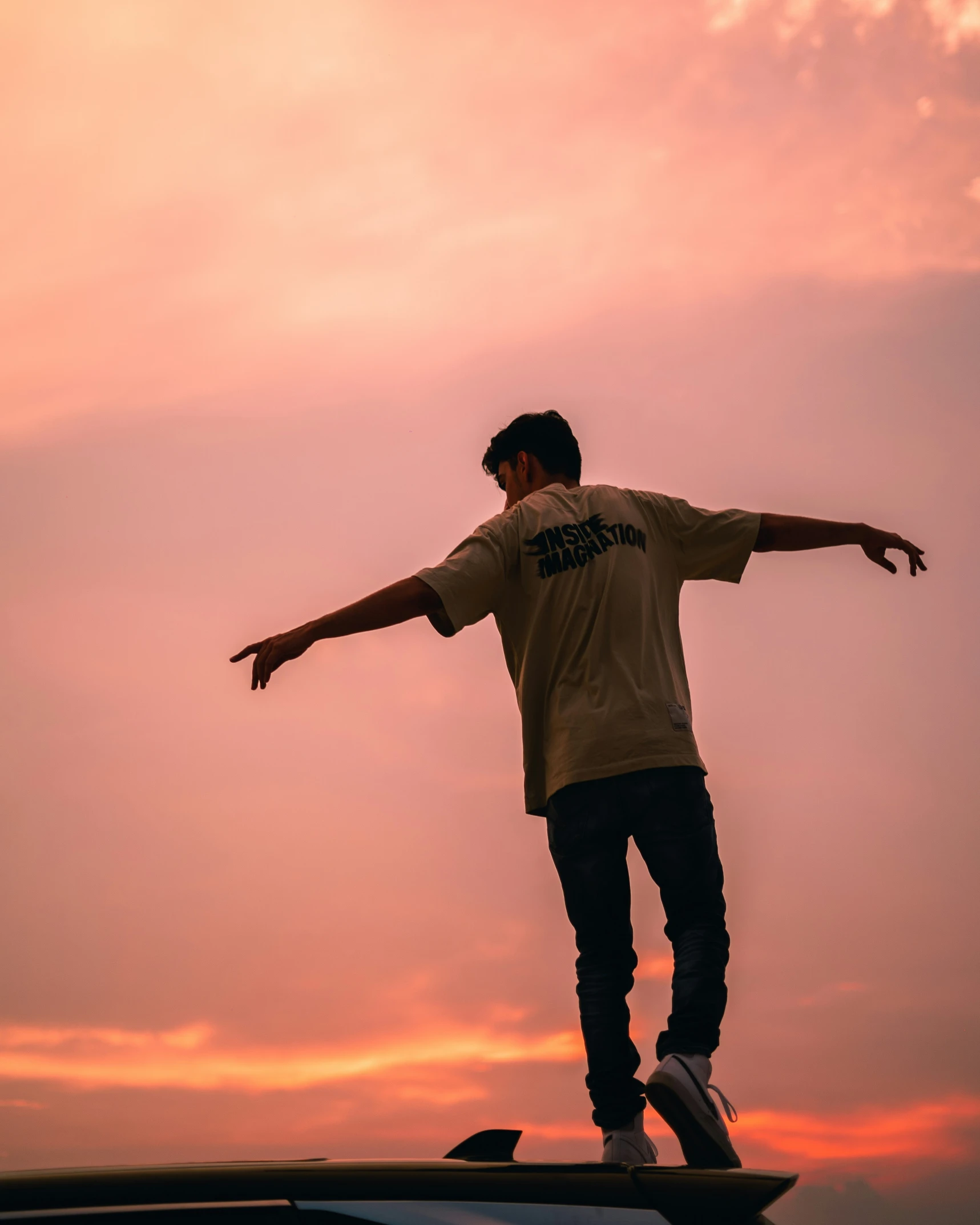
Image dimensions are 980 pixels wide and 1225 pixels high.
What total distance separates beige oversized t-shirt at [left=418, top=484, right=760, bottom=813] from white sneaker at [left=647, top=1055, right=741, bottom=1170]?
0.97 metres

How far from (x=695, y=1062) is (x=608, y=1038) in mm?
365

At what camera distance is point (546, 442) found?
491 centimetres

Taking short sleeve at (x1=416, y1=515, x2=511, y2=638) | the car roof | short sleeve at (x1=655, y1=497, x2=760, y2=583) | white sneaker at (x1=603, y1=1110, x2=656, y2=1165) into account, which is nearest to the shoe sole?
white sneaker at (x1=603, y1=1110, x2=656, y2=1165)

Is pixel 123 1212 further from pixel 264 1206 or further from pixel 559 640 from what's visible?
pixel 559 640

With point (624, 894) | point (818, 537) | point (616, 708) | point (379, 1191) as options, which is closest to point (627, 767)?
point (616, 708)

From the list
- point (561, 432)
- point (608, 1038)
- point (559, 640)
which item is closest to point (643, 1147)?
point (608, 1038)

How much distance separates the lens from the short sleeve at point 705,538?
15.0 ft

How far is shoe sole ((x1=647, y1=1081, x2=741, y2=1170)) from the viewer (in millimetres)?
3311

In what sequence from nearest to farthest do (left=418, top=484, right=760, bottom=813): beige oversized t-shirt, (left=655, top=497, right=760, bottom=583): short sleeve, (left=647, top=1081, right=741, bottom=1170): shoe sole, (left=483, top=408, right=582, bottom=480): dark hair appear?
1. (left=647, top=1081, right=741, bottom=1170): shoe sole
2. (left=418, top=484, right=760, bottom=813): beige oversized t-shirt
3. (left=655, top=497, right=760, bottom=583): short sleeve
4. (left=483, top=408, right=582, bottom=480): dark hair

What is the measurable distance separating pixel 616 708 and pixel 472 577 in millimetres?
692

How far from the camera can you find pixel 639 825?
3.88 m

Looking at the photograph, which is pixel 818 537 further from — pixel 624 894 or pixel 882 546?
pixel 624 894

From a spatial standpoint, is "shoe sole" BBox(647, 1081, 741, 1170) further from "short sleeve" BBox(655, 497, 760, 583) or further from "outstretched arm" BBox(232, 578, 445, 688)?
"short sleeve" BBox(655, 497, 760, 583)

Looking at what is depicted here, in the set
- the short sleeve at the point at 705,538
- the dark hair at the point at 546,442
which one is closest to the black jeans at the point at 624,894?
the short sleeve at the point at 705,538
